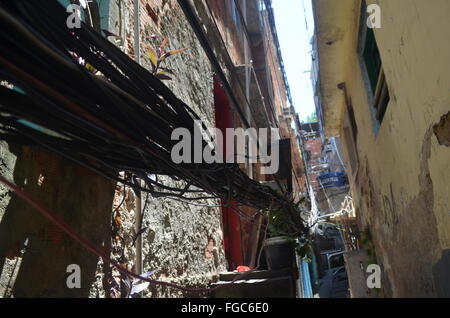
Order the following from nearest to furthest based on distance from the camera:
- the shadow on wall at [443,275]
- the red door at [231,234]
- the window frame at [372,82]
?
the shadow on wall at [443,275] → the window frame at [372,82] → the red door at [231,234]

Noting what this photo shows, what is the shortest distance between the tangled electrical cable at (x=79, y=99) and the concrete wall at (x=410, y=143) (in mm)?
1540

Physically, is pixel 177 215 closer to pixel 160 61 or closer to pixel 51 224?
pixel 160 61

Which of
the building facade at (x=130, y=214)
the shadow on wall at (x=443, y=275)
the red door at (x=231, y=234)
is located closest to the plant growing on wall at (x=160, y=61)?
the building facade at (x=130, y=214)

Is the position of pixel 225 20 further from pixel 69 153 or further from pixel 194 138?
pixel 69 153

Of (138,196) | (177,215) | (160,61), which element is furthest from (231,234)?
(160,61)

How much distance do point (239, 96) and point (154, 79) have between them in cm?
527

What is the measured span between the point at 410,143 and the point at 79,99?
103 inches

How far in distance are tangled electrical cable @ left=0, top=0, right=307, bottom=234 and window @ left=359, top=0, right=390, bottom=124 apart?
9.13ft

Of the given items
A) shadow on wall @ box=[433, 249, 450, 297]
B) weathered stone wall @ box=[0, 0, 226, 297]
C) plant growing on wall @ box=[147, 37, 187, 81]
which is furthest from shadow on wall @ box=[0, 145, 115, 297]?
shadow on wall @ box=[433, 249, 450, 297]

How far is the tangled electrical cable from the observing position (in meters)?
1.37

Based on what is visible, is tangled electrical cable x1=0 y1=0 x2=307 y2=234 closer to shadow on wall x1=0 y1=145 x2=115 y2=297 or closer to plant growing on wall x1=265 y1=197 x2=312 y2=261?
shadow on wall x1=0 y1=145 x2=115 y2=297

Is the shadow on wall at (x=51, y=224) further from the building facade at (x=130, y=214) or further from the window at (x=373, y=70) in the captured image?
the window at (x=373, y=70)

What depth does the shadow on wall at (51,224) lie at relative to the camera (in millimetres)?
1752
